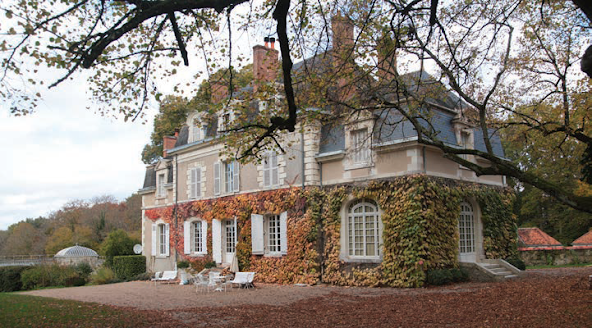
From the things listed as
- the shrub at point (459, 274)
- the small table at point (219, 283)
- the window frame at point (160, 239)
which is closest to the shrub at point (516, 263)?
the shrub at point (459, 274)

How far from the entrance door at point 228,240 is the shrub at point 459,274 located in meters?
8.80

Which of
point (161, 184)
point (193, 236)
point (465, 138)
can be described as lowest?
point (193, 236)

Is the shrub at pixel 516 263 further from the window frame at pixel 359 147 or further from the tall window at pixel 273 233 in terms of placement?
the tall window at pixel 273 233

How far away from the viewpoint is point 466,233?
16.0 meters

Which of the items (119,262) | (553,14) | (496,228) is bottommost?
(119,262)

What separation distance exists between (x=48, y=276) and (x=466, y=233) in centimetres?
1805

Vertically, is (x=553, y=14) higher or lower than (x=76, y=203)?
higher

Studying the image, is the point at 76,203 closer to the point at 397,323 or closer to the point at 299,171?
the point at 299,171

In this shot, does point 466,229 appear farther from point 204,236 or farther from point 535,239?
point 204,236

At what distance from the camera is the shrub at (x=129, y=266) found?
23.6m

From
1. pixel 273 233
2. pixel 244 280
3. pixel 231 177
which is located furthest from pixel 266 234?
pixel 231 177

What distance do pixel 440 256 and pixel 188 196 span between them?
39.7 feet

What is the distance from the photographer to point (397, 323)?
7887mm

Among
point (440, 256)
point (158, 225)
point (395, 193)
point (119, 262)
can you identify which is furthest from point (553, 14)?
point (119, 262)
